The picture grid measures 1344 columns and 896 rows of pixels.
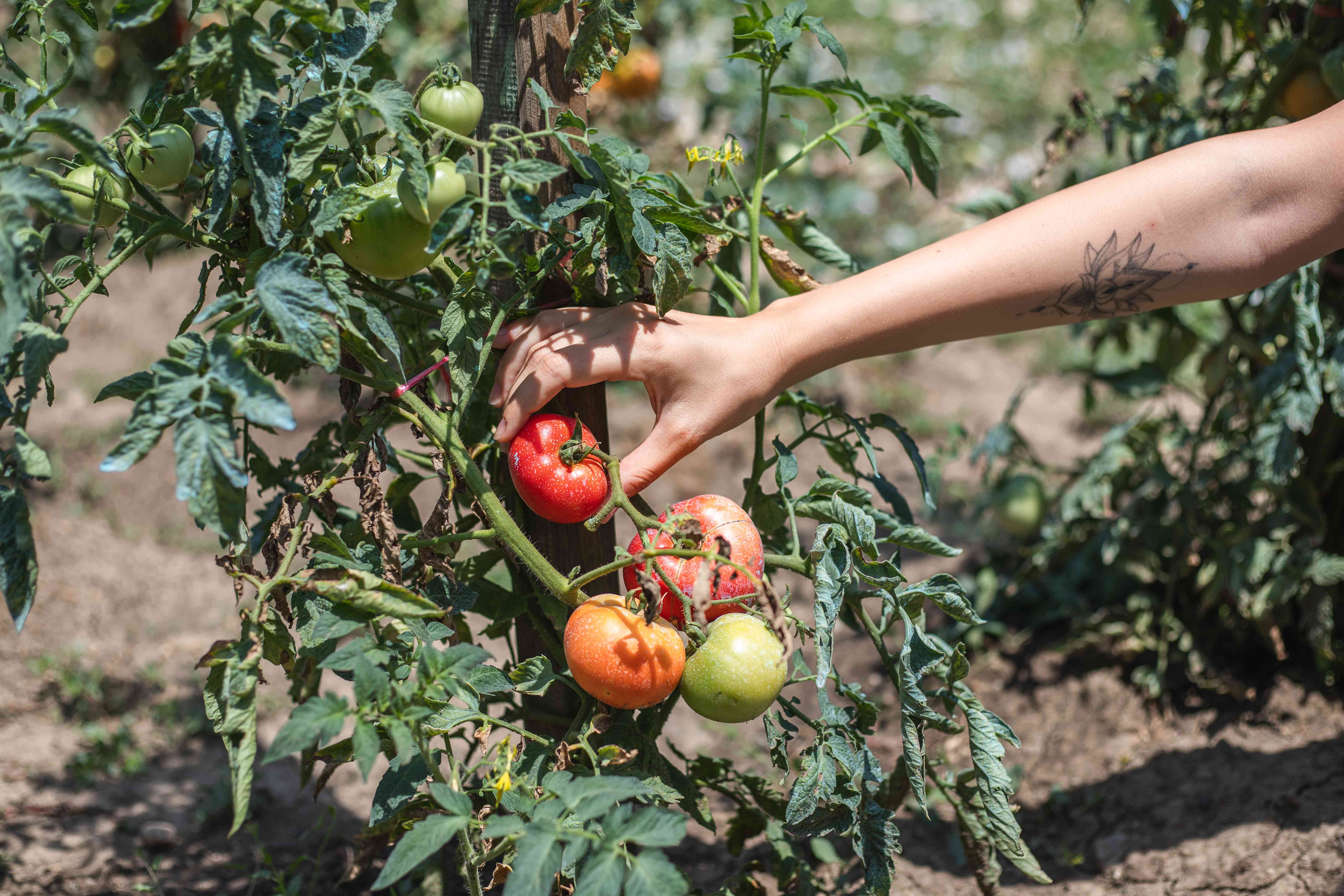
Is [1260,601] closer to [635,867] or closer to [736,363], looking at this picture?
[736,363]

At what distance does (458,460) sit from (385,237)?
0.81ft

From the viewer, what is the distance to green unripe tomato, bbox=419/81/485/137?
3.20ft

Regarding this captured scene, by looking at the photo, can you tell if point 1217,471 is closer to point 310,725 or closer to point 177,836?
point 310,725

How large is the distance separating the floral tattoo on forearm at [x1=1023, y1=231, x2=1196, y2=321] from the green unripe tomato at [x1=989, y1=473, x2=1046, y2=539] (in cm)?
97

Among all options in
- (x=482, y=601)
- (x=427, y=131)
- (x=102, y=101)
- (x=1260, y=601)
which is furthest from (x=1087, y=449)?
(x=102, y=101)

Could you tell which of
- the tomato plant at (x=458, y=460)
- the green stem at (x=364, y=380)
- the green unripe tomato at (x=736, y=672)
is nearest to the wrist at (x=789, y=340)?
the tomato plant at (x=458, y=460)

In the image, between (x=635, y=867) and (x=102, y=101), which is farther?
(x=102, y=101)

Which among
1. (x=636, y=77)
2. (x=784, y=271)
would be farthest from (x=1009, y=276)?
(x=636, y=77)

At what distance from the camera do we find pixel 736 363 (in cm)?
111

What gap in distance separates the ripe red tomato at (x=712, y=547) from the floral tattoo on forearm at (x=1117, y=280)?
1.60 feet

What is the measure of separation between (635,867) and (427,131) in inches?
28.8

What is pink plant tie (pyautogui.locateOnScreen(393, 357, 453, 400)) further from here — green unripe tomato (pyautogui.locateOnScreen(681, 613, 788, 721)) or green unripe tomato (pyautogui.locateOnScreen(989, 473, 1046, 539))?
green unripe tomato (pyautogui.locateOnScreen(989, 473, 1046, 539))

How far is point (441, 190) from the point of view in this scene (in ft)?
3.05

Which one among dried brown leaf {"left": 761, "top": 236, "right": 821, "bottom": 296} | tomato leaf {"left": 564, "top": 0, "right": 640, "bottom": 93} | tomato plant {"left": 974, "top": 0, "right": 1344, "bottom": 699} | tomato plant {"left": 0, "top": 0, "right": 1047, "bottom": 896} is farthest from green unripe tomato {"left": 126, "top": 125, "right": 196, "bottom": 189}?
tomato plant {"left": 974, "top": 0, "right": 1344, "bottom": 699}
